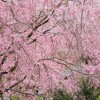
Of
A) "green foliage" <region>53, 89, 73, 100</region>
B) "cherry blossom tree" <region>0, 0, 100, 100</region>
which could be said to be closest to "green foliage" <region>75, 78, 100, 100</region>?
"green foliage" <region>53, 89, 73, 100</region>

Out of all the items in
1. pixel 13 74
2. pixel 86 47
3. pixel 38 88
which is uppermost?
pixel 86 47

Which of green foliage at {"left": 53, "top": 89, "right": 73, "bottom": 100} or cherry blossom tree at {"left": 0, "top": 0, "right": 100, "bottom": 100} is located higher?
cherry blossom tree at {"left": 0, "top": 0, "right": 100, "bottom": 100}

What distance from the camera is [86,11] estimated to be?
26.7 feet

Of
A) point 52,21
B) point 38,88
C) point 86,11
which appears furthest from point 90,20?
point 38,88

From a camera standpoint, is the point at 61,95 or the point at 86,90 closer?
the point at 86,90

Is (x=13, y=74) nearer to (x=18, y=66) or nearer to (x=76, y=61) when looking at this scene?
(x=18, y=66)

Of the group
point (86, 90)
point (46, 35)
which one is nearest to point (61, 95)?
point (86, 90)

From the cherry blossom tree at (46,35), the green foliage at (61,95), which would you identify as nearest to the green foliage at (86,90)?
the green foliage at (61,95)

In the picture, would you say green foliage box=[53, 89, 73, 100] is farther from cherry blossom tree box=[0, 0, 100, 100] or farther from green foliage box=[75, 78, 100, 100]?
cherry blossom tree box=[0, 0, 100, 100]

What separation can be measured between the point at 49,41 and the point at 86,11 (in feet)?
4.54

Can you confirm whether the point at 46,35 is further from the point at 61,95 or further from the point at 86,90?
the point at 61,95

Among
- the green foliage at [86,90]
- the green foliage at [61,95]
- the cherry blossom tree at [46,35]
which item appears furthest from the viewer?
the green foliage at [61,95]

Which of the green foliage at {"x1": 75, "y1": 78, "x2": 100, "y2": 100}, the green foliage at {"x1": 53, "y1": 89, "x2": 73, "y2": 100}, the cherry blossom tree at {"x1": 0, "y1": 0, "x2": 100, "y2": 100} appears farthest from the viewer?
the green foliage at {"x1": 53, "y1": 89, "x2": 73, "y2": 100}

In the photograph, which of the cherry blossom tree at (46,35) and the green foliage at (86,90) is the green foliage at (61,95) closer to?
the green foliage at (86,90)
